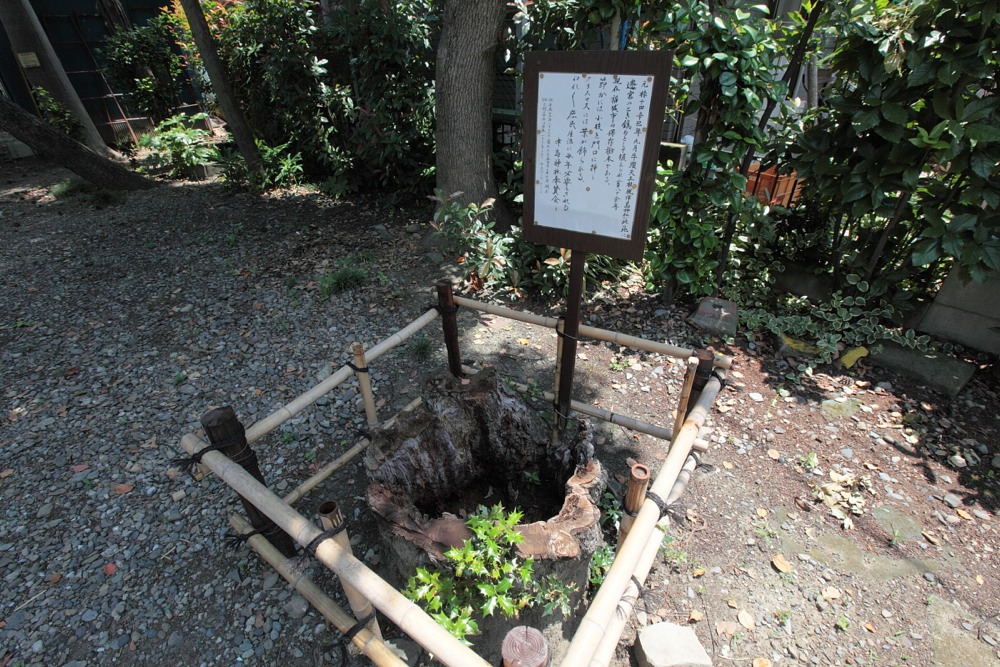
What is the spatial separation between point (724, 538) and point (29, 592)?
11.4 feet

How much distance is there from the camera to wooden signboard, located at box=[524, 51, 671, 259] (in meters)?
1.89

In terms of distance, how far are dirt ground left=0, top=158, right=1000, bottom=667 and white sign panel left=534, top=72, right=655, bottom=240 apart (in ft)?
→ 4.15

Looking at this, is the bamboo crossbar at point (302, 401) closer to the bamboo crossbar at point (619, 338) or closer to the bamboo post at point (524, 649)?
the bamboo crossbar at point (619, 338)

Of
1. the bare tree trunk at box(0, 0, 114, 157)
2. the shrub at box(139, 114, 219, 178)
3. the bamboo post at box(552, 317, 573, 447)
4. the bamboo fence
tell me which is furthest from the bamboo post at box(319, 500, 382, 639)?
the bare tree trunk at box(0, 0, 114, 157)

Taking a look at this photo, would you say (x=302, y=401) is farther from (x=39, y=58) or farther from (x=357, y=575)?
(x=39, y=58)

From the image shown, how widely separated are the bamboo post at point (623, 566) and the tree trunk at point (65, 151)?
28.2 feet

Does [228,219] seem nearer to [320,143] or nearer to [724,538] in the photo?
[320,143]

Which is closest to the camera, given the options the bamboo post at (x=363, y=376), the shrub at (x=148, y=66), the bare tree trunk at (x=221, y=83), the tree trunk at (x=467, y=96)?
the bamboo post at (x=363, y=376)

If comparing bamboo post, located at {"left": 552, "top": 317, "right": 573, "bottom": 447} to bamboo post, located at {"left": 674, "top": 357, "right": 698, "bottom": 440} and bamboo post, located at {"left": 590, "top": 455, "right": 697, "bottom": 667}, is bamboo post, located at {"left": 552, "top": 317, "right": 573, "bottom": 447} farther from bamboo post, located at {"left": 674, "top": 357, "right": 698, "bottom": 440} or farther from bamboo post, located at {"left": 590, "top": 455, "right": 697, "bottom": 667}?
bamboo post, located at {"left": 590, "top": 455, "right": 697, "bottom": 667}

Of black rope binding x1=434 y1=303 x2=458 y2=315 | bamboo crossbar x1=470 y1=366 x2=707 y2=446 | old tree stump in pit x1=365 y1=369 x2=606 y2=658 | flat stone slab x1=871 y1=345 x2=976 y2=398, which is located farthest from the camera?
flat stone slab x1=871 y1=345 x2=976 y2=398

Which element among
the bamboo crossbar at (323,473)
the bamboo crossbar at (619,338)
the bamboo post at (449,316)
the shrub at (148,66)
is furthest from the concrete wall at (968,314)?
the shrub at (148,66)

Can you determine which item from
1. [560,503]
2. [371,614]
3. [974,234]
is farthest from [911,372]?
[371,614]

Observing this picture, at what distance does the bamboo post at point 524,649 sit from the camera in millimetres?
1207

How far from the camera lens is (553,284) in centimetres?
452
